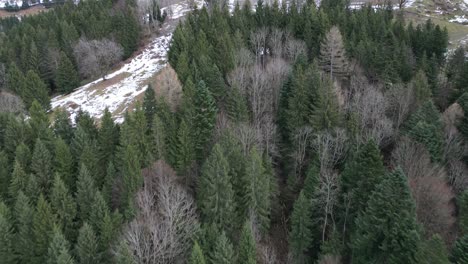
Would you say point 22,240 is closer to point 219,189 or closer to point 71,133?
point 71,133

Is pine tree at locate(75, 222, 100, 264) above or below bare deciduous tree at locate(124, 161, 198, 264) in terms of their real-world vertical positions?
below

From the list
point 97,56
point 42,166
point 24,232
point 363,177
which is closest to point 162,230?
point 24,232

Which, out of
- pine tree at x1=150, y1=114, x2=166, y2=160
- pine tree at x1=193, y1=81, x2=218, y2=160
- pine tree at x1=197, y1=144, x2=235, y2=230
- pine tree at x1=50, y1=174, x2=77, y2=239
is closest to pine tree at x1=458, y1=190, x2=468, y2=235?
pine tree at x1=197, y1=144, x2=235, y2=230

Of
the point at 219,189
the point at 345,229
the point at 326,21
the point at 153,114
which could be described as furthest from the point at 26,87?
the point at 345,229

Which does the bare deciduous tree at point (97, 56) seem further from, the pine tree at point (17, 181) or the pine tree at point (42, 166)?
the pine tree at point (17, 181)

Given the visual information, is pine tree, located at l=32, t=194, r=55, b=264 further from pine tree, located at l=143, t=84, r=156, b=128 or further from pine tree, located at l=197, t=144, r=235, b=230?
pine tree, located at l=143, t=84, r=156, b=128

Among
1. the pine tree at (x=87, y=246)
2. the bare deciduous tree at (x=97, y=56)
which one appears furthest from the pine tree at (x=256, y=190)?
the bare deciduous tree at (x=97, y=56)
